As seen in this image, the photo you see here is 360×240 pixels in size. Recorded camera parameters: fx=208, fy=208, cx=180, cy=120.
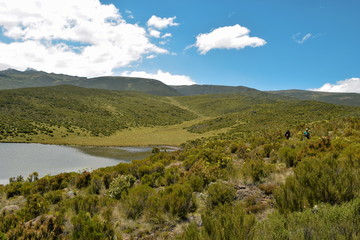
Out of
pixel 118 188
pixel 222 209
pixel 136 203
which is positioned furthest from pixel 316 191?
pixel 118 188

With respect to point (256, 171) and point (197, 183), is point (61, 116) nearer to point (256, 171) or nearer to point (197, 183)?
point (197, 183)

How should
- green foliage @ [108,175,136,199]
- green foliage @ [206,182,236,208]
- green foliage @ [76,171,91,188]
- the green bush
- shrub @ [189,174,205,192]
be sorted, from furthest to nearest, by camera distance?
green foliage @ [76,171,91,188] → green foliage @ [108,175,136,199] → shrub @ [189,174,205,192] → green foliage @ [206,182,236,208] → the green bush

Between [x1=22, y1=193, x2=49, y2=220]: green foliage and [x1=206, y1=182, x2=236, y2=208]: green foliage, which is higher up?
[x1=206, y1=182, x2=236, y2=208]: green foliage

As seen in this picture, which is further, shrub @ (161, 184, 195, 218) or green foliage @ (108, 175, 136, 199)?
green foliage @ (108, 175, 136, 199)

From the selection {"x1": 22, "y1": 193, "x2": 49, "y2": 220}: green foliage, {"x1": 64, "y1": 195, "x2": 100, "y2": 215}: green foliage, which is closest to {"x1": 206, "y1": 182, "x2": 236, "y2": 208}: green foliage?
{"x1": 64, "y1": 195, "x2": 100, "y2": 215}: green foliage

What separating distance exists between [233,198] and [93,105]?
90.1 m

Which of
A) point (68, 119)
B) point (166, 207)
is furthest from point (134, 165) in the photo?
point (68, 119)

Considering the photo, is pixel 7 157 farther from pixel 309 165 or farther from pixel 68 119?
pixel 68 119

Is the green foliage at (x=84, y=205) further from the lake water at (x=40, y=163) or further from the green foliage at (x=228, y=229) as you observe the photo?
the lake water at (x=40, y=163)

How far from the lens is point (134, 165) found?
13.5 meters

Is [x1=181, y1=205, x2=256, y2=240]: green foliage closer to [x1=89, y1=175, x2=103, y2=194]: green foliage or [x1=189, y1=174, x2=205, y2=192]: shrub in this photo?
[x1=189, y1=174, x2=205, y2=192]: shrub

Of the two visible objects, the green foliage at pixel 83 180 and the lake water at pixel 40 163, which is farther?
the lake water at pixel 40 163

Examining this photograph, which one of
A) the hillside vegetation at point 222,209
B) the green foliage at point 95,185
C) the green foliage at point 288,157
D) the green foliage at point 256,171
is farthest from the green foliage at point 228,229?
the green foliage at point 95,185

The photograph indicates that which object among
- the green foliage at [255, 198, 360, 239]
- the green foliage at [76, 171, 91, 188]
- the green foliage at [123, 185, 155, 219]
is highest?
the green foliage at [255, 198, 360, 239]
